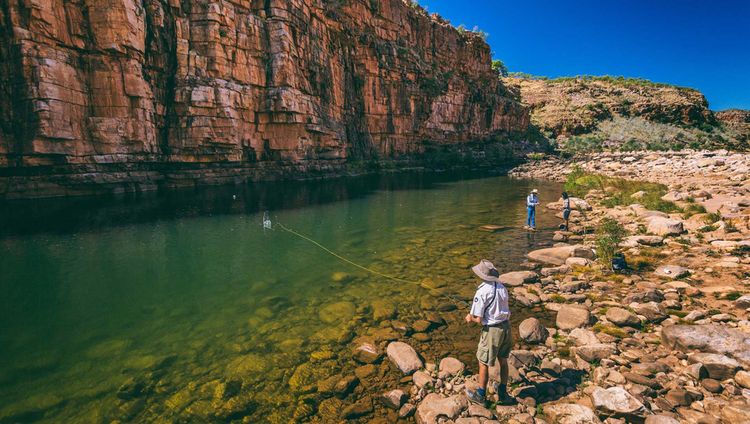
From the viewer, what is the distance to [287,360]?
625 cm

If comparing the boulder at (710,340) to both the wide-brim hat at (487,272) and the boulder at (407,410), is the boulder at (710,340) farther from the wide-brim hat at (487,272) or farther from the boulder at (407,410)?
the boulder at (407,410)

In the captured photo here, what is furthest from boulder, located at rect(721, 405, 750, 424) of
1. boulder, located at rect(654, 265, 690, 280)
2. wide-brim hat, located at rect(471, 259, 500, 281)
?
boulder, located at rect(654, 265, 690, 280)

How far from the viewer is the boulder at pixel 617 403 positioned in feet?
13.6

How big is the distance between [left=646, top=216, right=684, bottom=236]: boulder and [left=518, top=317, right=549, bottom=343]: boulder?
8504 mm

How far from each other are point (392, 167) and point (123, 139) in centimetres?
3468

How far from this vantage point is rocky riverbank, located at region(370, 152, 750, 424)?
4418 millimetres

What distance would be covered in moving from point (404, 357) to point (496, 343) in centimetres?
182

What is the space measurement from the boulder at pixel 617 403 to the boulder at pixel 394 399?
2528mm

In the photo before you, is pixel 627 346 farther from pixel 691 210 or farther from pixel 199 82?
pixel 199 82

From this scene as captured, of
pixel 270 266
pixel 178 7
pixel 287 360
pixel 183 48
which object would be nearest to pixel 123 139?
pixel 183 48

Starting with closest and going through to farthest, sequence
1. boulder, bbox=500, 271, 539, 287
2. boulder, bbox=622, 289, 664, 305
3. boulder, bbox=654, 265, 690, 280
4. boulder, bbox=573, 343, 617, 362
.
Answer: boulder, bbox=573, 343, 617, 362 < boulder, bbox=622, 289, 664, 305 < boulder, bbox=654, 265, 690, 280 < boulder, bbox=500, 271, 539, 287

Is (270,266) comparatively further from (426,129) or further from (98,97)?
(426,129)

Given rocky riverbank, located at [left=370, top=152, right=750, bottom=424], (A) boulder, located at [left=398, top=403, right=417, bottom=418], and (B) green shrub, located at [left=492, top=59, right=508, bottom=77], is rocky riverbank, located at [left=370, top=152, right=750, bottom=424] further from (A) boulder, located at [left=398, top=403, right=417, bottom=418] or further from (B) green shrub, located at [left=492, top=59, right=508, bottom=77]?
(B) green shrub, located at [left=492, top=59, right=508, bottom=77]

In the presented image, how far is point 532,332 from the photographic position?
6375 millimetres
